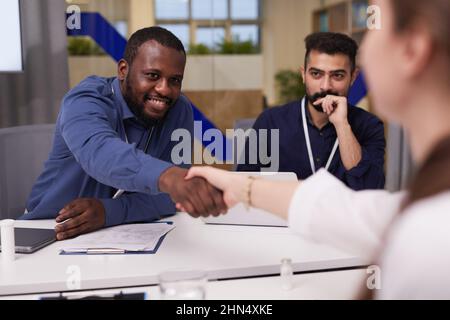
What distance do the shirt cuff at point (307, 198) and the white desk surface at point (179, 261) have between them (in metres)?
0.34

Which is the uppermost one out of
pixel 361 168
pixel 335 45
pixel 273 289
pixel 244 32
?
pixel 244 32

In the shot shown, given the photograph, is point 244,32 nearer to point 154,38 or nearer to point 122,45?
point 122,45

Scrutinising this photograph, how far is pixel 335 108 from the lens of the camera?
7.23 feet

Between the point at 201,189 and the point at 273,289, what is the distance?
1.10 feet

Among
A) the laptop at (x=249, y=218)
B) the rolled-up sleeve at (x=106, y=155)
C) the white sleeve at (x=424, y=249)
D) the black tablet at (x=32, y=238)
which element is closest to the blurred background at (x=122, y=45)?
the laptop at (x=249, y=218)

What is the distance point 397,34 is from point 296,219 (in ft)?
1.48

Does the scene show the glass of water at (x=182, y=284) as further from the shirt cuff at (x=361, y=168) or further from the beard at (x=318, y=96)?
the beard at (x=318, y=96)

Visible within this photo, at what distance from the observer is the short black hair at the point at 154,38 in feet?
6.23

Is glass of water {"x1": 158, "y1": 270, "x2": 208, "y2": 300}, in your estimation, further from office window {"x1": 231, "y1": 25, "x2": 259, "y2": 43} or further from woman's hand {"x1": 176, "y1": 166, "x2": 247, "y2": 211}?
office window {"x1": 231, "y1": 25, "x2": 259, "y2": 43}

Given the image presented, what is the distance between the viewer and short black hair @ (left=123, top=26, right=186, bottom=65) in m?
1.90

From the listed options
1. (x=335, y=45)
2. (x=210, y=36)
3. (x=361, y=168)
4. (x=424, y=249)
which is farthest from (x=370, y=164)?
(x=210, y=36)

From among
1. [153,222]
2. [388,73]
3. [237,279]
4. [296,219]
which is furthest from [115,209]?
[388,73]

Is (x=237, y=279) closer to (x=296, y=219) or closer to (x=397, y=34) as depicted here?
(x=296, y=219)

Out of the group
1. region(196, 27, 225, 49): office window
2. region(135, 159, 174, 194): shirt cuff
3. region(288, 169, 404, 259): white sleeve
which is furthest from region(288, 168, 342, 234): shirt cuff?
region(196, 27, 225, 49): office window
